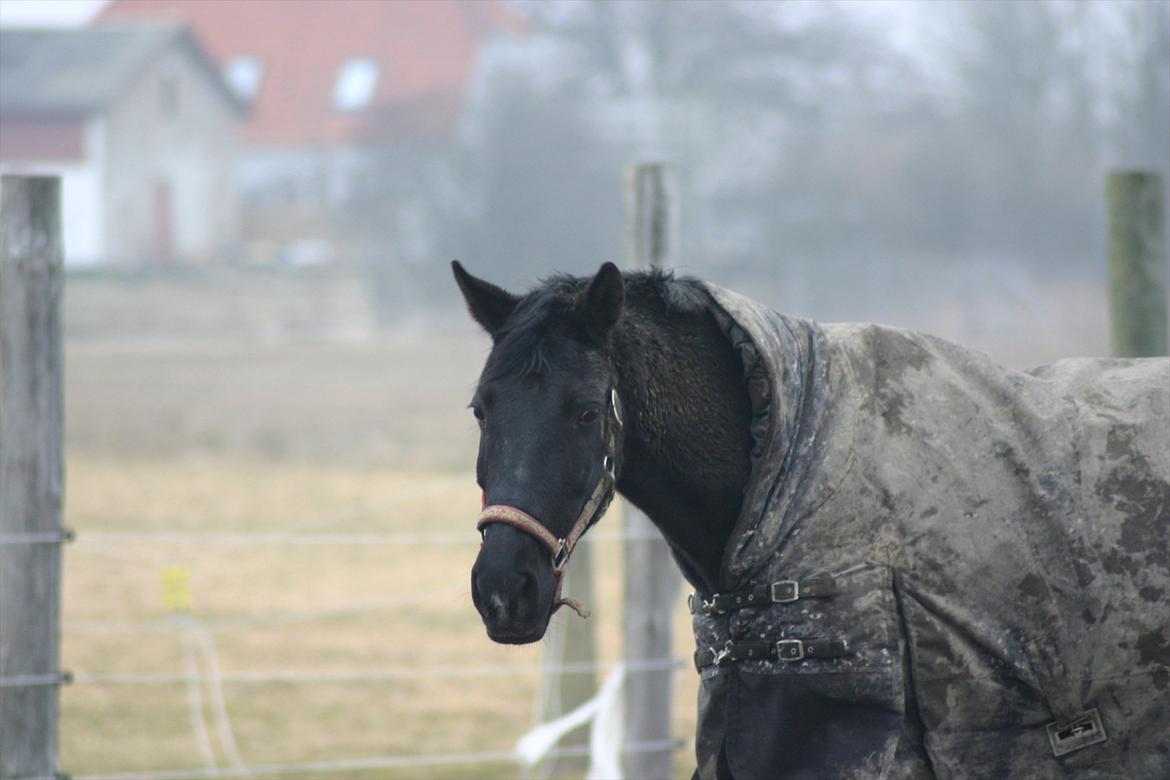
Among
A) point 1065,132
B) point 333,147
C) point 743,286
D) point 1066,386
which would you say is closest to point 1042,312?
point 1065,132

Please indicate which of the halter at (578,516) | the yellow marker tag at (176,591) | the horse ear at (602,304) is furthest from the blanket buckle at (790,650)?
the yellow marker tag at (176,591)

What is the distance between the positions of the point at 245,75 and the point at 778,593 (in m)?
40.1

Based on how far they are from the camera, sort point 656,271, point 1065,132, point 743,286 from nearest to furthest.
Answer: point 656,271 < point 1065,132 < point 743,286

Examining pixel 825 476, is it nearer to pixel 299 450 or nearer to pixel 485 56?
pixel 299 450

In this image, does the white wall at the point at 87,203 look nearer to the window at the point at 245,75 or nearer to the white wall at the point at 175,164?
the white wall at the point at 175,164

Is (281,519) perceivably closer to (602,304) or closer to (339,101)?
(602,304)

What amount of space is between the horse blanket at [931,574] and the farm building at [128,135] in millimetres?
29772

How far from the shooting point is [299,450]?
17.3 m

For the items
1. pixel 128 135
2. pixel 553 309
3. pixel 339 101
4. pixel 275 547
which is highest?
pixel 339 101

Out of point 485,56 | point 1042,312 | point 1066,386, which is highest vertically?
point 485,56

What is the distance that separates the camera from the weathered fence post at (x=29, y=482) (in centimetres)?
Answer: 361

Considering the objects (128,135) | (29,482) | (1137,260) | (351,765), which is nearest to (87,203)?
(128,135)

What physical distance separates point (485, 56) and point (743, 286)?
12.5 m

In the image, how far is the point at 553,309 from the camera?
8.45 feet
